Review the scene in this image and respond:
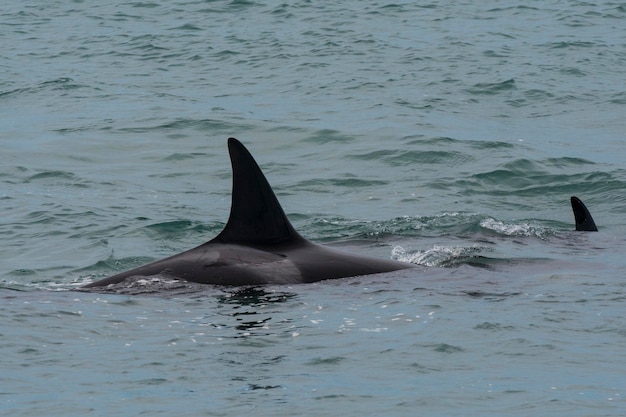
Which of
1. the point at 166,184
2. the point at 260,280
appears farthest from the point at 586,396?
the point at 166,184

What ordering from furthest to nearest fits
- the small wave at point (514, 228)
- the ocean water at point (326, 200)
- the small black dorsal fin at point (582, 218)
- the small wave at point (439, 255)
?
1. the small wave at point (514, 228)
2. the small black dorsal fin at point (582, 218)
3. the small wave at point (439, 255)
4. the ocean water at point (326, 200)

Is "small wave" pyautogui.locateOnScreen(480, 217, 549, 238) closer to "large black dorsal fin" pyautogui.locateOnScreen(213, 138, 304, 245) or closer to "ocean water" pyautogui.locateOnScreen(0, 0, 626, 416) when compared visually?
"ocean water" pyautogui.locateOnScreen(0, 0, 626, 416)

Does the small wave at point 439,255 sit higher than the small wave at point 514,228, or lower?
higher

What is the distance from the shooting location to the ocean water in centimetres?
955

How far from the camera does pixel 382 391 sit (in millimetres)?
9234

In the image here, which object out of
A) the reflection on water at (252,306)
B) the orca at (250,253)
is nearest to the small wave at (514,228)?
the orca at (250,253)

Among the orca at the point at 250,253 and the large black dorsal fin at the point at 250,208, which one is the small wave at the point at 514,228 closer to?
the orca at the point at 250,253

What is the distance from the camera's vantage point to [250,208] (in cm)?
1207

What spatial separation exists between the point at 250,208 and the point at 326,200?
263 inches

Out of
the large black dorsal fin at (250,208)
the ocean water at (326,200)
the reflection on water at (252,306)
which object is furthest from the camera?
the large black dorsal fin at (250,208)

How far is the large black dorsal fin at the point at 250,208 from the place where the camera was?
11969 mm

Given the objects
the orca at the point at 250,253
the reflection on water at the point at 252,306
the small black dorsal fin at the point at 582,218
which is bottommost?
the small black dorsal fin at the point at 582,218

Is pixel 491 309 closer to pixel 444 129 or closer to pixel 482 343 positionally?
pixel 482 343

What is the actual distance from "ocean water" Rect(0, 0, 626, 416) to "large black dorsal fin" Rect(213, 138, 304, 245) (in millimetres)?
630
